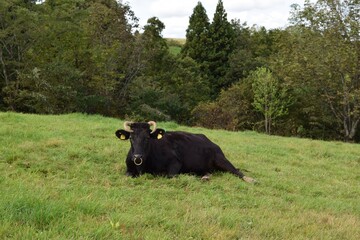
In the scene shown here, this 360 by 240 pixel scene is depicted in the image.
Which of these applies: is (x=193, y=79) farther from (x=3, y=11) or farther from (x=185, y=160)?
(x=185, y=160)

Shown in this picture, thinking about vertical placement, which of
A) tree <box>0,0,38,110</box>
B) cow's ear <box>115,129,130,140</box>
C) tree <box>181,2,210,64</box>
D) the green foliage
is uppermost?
tree <box>181,2,210,64</box>

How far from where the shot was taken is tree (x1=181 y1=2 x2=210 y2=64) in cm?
5078

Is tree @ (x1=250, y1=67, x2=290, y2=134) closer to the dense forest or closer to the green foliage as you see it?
the dense forest

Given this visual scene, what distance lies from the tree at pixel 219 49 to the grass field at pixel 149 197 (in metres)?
37.9

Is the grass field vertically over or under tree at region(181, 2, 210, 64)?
under

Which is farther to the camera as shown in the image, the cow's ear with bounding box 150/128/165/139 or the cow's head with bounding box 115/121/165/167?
the cow's ear with bounding box 150/128/165/139

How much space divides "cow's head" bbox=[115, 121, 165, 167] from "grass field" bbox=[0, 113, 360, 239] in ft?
1.51

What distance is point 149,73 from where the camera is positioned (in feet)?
128

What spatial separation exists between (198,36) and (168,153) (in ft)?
149

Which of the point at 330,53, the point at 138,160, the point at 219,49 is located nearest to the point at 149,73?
the point at 219,49

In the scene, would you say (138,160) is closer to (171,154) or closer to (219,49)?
(171,154)

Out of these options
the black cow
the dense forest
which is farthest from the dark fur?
the dense forest

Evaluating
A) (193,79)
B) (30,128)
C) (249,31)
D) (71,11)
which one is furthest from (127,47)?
(249,31)

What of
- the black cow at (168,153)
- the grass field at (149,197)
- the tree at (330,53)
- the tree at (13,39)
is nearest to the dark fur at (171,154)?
the black cow at (168,153)
